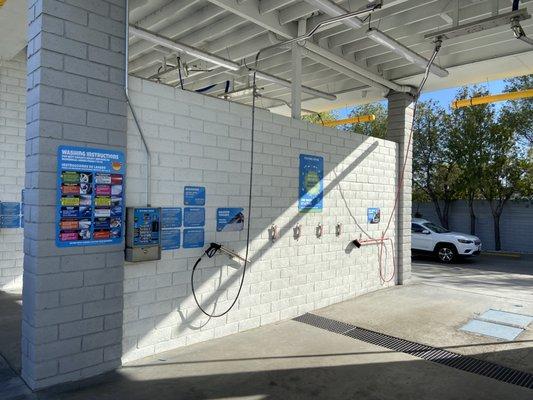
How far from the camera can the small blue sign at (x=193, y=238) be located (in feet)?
15.5

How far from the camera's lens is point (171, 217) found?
4582 mm

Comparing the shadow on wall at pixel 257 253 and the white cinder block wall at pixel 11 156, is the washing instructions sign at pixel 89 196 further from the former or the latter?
the white cinder block wall at pixel 11 156

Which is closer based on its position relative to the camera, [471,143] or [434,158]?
[471,143]

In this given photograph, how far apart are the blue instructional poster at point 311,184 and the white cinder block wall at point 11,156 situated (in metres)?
4.93

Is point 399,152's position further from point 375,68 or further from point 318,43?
point 318,43

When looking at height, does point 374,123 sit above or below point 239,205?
above

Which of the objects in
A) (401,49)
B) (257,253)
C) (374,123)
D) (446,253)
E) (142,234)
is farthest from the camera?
(374,123)

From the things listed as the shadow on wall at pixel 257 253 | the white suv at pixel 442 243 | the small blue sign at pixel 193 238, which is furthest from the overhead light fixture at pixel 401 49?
the white suv at pixel 442 243

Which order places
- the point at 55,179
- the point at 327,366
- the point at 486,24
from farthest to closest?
the point at 486,24
the point at 327,366
the point at 55,179

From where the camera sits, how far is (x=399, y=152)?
27.8 feet

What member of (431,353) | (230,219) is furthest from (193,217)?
(431,353)

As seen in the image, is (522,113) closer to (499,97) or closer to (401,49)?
(499,97)

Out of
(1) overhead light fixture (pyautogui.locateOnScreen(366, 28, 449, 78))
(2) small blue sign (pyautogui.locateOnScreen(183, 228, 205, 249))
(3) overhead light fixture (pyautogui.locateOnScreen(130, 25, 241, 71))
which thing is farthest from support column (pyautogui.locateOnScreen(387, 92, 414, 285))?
(2) small blue sign (pyautogui.locateOnScreen(183, 228, 205, 249))

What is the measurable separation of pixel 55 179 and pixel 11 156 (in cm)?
446
